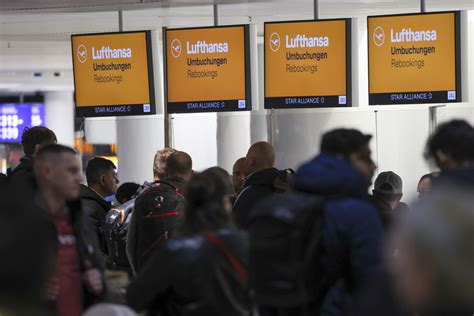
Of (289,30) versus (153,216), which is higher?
(289,30)

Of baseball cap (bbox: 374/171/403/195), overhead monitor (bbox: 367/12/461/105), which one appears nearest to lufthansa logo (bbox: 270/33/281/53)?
overhead monitor (bbox: 367/12/461/105)

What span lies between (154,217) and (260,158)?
102 cm

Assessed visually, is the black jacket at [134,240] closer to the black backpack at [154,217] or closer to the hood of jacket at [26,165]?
the black backpack at [154,217]

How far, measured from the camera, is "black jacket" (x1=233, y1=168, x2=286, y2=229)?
25.0 ft

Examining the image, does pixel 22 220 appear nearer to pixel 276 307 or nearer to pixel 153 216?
pixel 276 307

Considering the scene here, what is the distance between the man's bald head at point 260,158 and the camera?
26.4ft

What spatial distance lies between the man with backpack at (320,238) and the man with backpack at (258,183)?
306 cm

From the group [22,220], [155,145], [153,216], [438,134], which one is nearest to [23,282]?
[22,220]

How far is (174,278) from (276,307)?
445mm

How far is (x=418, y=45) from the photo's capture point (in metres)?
10.7

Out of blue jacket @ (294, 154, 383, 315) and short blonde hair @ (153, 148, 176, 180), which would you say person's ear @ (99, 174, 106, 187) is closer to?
short blonde hair @ (153, 148, 176, 180)

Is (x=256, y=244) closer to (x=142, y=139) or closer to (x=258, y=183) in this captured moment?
(x=258, y=183)

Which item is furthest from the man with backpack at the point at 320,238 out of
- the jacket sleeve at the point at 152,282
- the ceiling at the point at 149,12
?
the ceiling at the point at 149,12

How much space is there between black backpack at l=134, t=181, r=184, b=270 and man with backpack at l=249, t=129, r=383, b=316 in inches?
120
